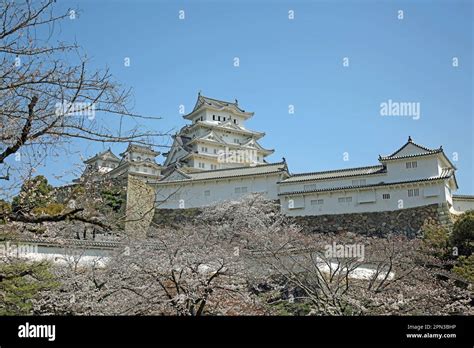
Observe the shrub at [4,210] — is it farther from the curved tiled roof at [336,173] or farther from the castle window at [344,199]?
the curved tiled roof at [336,173]

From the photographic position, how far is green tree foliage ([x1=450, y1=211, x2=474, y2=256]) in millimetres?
14188

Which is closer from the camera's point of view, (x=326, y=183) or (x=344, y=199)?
(x=344, y=199)

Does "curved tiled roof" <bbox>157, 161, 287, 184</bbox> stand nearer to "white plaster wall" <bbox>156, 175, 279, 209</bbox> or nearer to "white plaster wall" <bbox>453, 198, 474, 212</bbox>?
"white plaster wall" <bbox>156, 175, 279, 209</bbox>

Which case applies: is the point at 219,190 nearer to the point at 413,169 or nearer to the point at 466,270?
the point at 413,169

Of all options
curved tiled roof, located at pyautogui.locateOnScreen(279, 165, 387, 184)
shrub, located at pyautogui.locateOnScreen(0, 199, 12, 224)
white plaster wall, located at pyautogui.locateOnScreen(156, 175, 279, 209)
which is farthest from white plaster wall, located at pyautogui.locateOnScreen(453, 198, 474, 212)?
shrub, located at pyautogui.locateOnScreen(0, 199, 12, 224)

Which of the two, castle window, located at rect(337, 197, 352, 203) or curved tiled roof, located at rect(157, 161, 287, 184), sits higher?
curved tiled roof, located at rect(157, 161, 287, 184)

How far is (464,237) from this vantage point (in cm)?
1442

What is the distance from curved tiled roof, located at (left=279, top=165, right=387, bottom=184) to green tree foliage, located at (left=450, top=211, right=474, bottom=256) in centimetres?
576

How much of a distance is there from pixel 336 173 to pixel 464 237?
7.46 meters

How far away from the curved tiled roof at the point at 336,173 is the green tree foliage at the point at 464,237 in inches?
227

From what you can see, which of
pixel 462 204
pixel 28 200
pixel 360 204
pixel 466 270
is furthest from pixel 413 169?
pixel 28 200

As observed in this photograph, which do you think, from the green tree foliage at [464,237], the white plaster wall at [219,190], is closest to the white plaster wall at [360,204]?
the white plaster wall at [219,190]

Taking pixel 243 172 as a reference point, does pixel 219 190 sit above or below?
below
